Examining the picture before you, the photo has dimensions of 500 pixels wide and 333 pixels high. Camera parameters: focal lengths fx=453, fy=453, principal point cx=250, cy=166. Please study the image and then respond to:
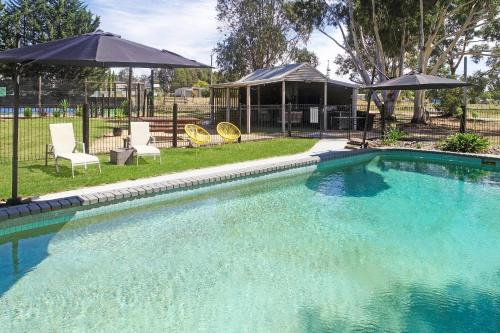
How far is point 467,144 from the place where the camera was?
46.2 ft

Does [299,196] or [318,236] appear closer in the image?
[318,236]

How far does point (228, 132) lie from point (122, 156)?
5818 mm

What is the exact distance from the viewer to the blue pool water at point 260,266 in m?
4.11

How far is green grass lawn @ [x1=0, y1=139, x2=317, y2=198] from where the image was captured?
26.3ft

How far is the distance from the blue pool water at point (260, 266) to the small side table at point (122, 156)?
8.48 feet

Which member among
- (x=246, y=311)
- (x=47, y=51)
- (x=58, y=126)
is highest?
(x=47, y=51)

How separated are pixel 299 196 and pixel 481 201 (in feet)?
11.6

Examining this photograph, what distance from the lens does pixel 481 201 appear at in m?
8.86

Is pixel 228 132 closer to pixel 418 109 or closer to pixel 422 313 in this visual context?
pixel 422 313

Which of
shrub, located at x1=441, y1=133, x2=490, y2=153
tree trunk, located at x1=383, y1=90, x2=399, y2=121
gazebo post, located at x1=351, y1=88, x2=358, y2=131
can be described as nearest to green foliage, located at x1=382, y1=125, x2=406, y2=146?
shrub, located at x1=441, y1=133, x2=490, y2=153

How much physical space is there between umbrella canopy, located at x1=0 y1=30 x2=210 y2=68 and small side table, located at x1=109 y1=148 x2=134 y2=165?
3.59 meters

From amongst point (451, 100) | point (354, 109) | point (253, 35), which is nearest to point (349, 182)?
point (354, 109)

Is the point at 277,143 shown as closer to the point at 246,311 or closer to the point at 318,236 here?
the point at 318,236

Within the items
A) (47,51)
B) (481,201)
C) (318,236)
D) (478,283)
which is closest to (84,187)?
(47,51)
